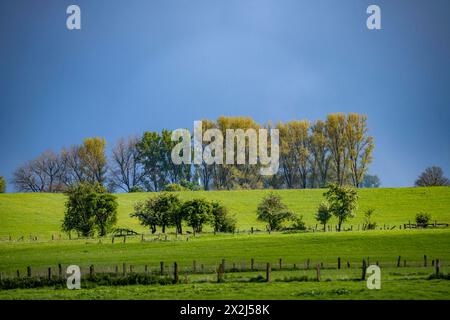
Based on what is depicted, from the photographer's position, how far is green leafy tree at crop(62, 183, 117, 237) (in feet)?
315

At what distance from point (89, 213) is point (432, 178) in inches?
4335

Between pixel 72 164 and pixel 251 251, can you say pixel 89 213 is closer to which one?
pixel 251 251

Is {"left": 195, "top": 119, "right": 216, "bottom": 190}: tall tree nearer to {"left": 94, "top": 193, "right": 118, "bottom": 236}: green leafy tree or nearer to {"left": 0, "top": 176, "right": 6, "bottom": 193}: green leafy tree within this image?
{"left": 0, "top": 176, "right": 6, "bottom": 193}: green leafy tree

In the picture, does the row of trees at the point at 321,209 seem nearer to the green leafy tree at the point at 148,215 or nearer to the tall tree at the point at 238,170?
the green leafy tree at the point at 148,215

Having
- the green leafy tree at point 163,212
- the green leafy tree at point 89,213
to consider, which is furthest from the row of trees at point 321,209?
the green leafy tree at point 89,213

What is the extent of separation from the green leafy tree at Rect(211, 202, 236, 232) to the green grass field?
9.35m

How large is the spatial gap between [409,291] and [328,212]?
214 feet

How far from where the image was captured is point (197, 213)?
316 ft

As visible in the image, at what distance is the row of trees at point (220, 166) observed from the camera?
152 m

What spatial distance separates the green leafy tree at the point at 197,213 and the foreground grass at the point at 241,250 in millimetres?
12313

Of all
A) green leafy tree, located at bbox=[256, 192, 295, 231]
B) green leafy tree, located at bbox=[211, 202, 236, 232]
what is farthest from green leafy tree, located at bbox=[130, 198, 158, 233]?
green leafy tree, located at bbox=[256, 192, 295, 231]

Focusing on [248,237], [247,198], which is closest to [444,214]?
[247,198]

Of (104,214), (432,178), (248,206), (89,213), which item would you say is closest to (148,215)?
(104,214)
